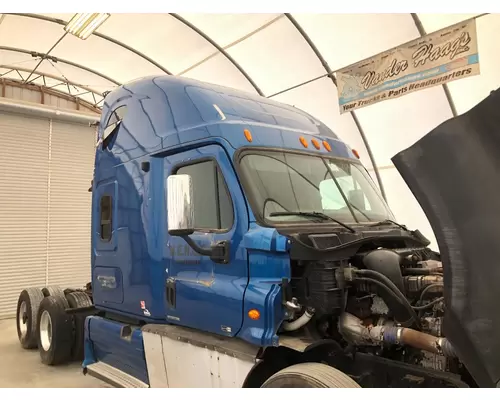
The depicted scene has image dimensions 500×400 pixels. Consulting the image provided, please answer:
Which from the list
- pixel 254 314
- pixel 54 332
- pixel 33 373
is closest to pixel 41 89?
pixel 54 332

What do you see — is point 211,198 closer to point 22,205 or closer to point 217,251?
point 217,251

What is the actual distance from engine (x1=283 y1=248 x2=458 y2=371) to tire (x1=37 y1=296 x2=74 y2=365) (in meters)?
3.61

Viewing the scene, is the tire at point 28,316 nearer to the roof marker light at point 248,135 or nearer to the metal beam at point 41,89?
the roof marker light at point 248,135

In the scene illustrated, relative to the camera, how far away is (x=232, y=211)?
3277 mm

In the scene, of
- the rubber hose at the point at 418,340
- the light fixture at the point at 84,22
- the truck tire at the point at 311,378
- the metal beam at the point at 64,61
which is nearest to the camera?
the rubber hose at the point at 418,340

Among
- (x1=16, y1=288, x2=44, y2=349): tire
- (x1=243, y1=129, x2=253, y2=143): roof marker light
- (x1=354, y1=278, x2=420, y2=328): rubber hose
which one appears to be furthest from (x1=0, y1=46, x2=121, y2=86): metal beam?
(x1=354, y1=278, x2=420, y2=328): rubber hose

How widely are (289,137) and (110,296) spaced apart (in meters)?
2.33

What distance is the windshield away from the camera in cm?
330

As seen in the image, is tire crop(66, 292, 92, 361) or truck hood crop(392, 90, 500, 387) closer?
truck hood crop(392, 90, 500, 387)

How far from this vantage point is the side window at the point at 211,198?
11.0 feet

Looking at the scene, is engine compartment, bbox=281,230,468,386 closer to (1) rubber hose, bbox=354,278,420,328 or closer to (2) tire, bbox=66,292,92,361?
(1) rubber hose, bbox=354,278,420,328

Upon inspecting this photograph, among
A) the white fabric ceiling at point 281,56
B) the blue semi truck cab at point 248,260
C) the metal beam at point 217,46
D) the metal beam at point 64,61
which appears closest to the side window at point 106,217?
the blue semi truck cab at point 248,260

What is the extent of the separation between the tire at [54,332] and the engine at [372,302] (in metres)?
3.61

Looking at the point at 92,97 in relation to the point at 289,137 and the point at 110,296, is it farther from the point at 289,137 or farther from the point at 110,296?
the point at 289,137
